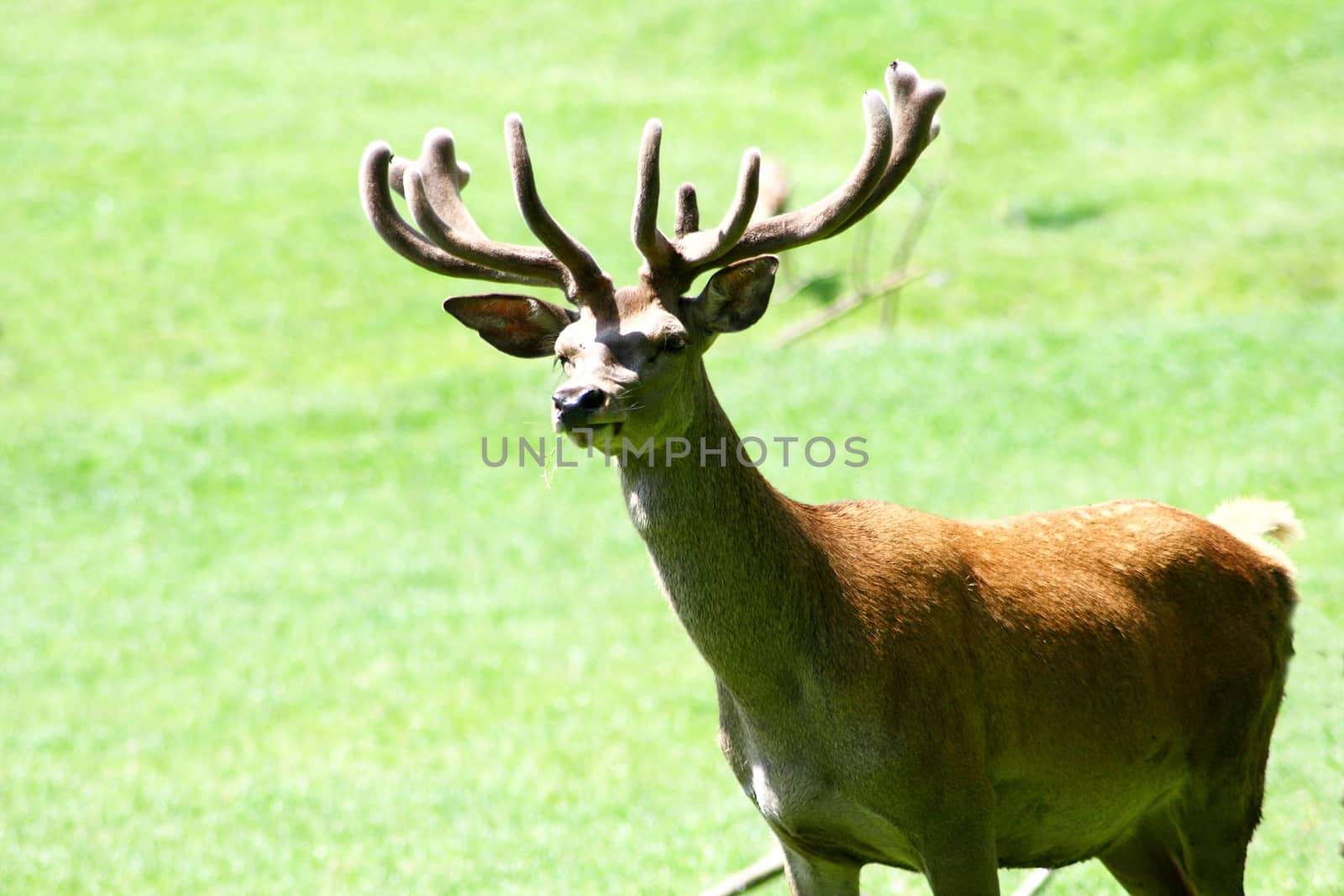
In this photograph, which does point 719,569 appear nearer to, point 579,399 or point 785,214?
point 579,399

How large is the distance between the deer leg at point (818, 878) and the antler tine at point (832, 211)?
1.81m

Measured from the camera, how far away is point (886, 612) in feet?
15.0

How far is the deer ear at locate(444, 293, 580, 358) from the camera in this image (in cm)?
475

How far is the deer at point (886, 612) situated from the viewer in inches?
172

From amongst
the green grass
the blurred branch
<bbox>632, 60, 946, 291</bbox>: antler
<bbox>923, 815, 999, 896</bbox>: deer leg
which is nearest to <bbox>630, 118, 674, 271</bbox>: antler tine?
<bbox>632, 60, 946, 291</bbox>: antler

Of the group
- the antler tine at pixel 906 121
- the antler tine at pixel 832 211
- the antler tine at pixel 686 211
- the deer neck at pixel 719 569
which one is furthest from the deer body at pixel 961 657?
the antler tine at pixel 906 121

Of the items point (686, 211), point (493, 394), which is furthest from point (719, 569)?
point (493, 394)

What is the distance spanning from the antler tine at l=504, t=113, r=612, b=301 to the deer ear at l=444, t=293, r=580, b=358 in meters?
0.21

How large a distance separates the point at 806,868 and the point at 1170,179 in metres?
22.5

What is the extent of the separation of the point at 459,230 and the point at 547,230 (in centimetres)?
60

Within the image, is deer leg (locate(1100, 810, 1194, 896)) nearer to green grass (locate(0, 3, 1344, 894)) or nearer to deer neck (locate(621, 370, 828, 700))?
green grass (locate(0, 3, 1344, 894))

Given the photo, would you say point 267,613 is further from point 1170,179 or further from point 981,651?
point 1170,179

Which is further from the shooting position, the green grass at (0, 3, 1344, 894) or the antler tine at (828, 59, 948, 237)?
the green grass at (0, 3, 1344, 894)

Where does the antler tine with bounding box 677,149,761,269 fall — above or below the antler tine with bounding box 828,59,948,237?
below
